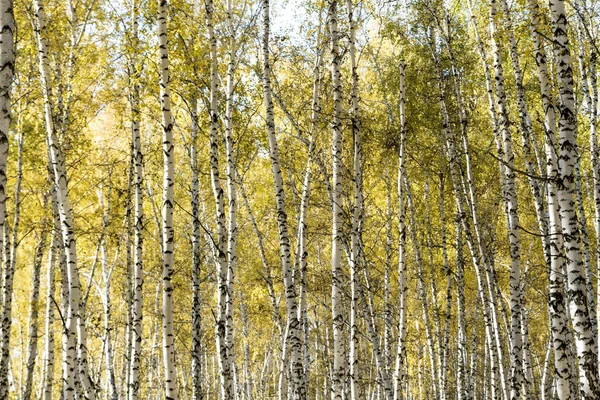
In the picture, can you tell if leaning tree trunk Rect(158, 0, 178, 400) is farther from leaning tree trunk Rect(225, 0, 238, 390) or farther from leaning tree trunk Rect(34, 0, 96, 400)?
leaning tree trunk Rect(225, 0, 238, 390)

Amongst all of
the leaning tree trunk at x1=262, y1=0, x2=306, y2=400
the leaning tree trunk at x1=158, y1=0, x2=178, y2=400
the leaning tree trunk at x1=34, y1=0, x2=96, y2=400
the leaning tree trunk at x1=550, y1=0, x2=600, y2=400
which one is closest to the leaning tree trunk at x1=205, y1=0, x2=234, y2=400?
→ the leaning tree trunk at x1=262, y1=0, x2=306, y2=400

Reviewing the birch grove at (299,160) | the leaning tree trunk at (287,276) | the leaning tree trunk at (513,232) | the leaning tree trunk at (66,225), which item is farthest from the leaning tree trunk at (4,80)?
the leaning tree trunk at (513,232)

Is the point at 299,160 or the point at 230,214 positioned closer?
the point at 230,214

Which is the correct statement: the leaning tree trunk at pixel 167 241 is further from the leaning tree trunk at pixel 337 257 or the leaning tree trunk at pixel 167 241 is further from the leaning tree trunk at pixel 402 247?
the leaning tree trunk at pixel 402 247

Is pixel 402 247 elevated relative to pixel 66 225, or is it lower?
lower

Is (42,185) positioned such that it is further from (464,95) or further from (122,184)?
(464,95)

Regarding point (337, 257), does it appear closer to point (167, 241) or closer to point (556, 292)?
point (167, 241)

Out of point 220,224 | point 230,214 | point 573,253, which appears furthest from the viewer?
point 230,214

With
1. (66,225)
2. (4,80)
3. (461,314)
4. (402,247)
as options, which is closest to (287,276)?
(402,247)

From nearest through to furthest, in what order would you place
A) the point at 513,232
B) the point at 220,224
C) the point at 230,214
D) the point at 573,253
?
1. the point at 573,253
2. the point at 513,232
3. the point at 220,224
4. the point at 230,214

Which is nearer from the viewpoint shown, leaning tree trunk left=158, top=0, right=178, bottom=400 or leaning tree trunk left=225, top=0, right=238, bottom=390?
leaning tree trunk left=158, top=0, right=178, bottom=400

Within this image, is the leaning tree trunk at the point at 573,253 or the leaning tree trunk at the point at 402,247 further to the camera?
the leaning tree trunk at the point at 402,247

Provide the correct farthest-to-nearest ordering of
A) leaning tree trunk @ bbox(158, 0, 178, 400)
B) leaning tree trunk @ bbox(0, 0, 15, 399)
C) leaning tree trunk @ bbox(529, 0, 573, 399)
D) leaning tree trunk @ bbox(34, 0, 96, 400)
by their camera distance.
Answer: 1. leaning tree trunk @ bbox(34, 0, 96, 400)
2. leaning tree trunk @ bbox(158, 0, 178, 400)
3. leaning tree trunk @ bbox(529, 0, 573, 399)
4. leaning tree trunk @ bbox(0, 0, 15, 399)

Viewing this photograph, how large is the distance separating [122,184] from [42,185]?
2163 millimetres
